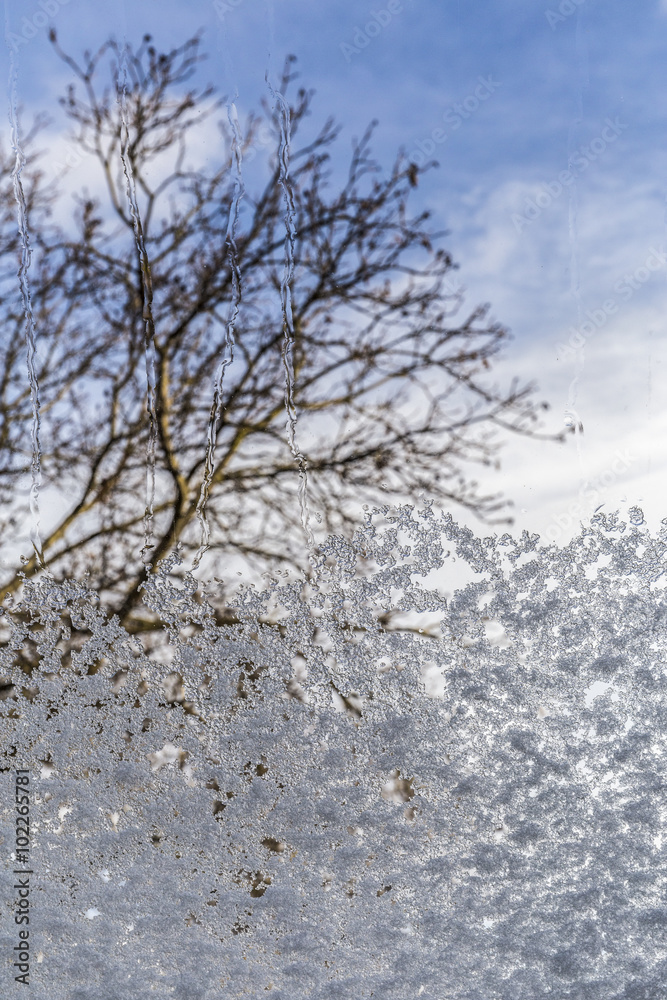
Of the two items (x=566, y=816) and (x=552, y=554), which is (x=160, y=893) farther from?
(x=552, y=554)

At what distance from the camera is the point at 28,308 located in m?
1.17

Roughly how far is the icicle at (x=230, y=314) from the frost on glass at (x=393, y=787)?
0.18 meters

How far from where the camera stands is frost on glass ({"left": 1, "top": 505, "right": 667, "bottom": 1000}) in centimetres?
100

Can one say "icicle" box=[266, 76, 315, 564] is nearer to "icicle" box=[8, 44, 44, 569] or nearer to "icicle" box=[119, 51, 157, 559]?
"icicle" box=[119, 51, 157, 559]

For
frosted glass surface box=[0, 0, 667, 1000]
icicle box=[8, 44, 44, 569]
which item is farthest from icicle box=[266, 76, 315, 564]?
icicle box=[8, 44, 44, 569]

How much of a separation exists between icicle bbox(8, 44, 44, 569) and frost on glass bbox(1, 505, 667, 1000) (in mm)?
270

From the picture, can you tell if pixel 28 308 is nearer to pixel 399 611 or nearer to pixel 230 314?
pixel 230 314

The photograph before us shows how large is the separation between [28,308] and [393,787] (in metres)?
0.88

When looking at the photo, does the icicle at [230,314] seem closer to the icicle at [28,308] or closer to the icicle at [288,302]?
the icicle at [288,302]

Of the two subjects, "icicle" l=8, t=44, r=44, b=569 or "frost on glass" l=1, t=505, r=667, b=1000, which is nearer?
"frost on glass" l=1, t=505, r=667, b=1000

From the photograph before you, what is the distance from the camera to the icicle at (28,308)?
112cm

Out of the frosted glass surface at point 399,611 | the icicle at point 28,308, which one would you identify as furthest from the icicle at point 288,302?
the icicle at point 28,308

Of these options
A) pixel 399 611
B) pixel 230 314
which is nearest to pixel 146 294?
pixel 230 314

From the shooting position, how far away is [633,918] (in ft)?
3.33
